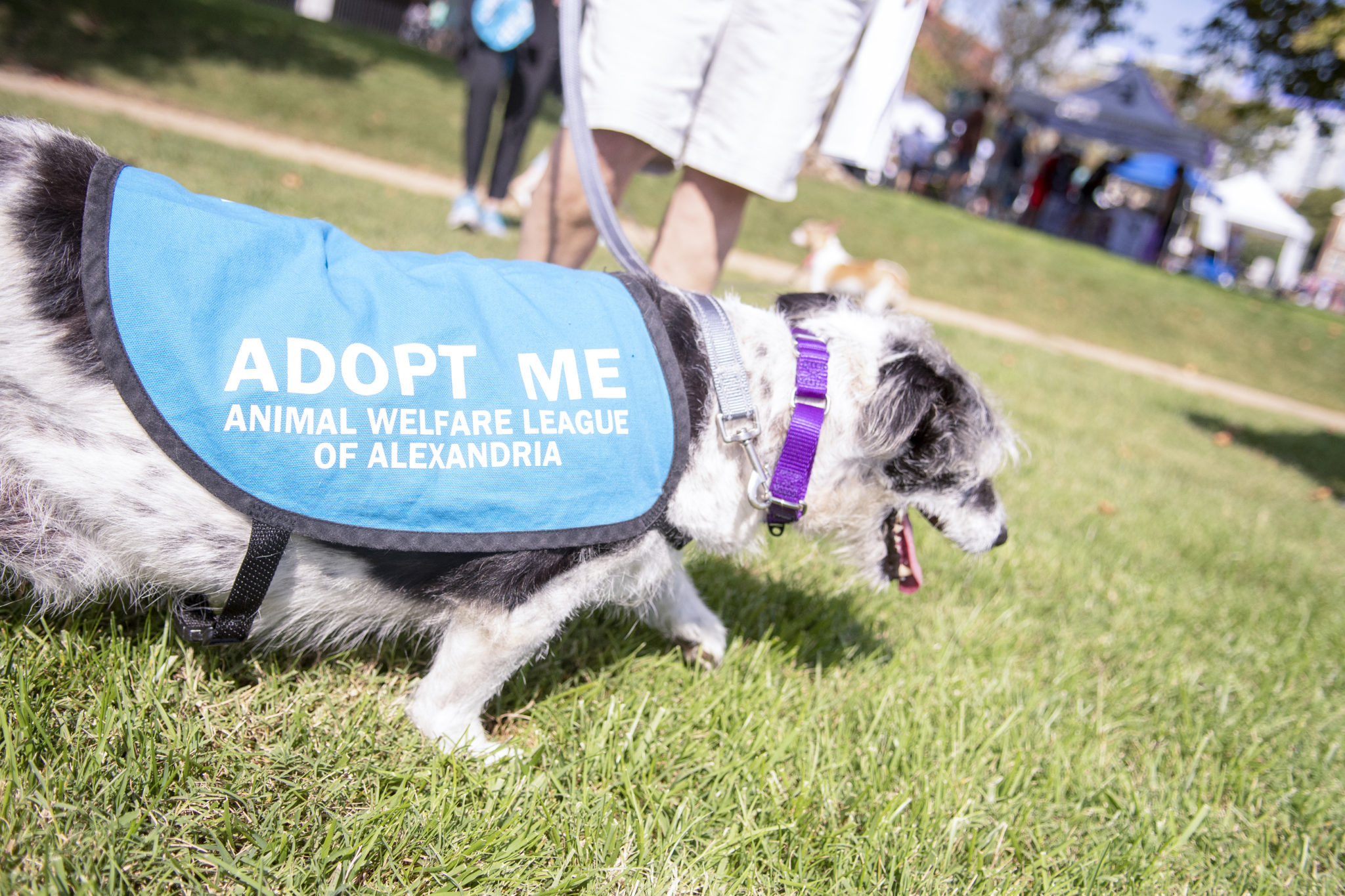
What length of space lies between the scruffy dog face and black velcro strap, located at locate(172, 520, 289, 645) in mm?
1360

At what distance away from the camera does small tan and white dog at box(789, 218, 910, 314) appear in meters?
9.39

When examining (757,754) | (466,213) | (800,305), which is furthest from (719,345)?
(466,213)

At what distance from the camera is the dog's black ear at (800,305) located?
7.64 feet

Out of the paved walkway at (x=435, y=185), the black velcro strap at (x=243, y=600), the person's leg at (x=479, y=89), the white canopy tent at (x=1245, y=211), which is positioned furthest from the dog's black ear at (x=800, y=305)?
the white canopy tent at (x=1245, y=211)

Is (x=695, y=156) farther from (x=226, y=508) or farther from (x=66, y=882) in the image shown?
(x=66, y=882)

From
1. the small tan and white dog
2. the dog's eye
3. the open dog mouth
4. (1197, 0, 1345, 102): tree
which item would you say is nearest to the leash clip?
the open dog mouth

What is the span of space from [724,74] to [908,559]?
1.95m

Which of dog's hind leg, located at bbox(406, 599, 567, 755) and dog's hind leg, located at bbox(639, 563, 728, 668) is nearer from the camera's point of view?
dog's hind leg, located at bbox(406, 599, 567, 755)

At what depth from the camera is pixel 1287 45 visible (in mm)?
9734

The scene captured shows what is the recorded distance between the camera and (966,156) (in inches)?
957

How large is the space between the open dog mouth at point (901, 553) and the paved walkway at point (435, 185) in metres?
7.17

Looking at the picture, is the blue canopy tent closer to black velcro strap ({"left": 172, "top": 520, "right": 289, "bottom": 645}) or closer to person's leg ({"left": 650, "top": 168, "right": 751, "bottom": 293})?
person's leg ({"left": 650, "top": 168, "right": 751, "bottom": 293})

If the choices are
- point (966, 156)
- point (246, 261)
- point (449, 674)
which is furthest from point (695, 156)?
point (966, 156)

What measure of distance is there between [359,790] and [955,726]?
1738 mm
